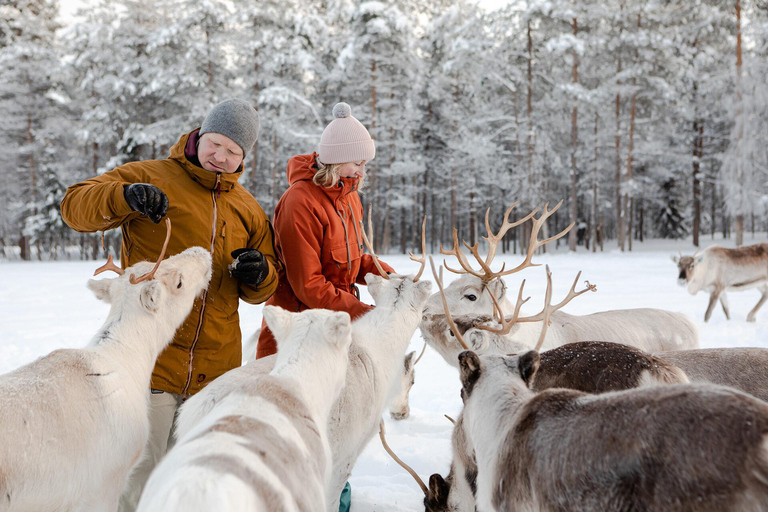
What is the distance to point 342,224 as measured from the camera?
3668 mm

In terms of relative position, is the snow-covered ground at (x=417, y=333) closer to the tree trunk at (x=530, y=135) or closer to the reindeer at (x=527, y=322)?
the reindeer at (x=527, y=322)

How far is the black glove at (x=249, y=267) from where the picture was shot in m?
3.04

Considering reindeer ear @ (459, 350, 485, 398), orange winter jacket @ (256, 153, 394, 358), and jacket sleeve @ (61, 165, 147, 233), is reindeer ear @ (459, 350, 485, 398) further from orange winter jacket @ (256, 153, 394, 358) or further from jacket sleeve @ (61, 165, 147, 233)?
jacket sleeve @ (61, 165, 147, 233)

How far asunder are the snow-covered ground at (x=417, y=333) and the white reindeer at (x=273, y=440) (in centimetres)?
178

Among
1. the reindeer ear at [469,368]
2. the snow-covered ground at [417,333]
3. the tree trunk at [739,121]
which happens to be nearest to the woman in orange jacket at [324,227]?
the reindeer ear at [469,368]

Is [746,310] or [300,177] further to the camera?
[746,310]

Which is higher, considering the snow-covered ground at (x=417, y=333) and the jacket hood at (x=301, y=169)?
the jacket hood at (x=301, y=169)

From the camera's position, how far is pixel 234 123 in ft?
10.5

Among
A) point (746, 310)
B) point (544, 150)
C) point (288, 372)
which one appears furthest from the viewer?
point (544, 150)

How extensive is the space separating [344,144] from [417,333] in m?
6.11

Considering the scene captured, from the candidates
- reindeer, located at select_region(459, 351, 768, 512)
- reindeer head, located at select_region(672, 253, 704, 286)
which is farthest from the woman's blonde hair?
reindeer head, located at select_region(672, 253, 704, 286)

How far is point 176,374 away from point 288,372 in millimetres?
1091

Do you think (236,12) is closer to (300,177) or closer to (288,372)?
(300,177)

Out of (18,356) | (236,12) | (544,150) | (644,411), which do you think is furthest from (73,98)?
(644,411)
